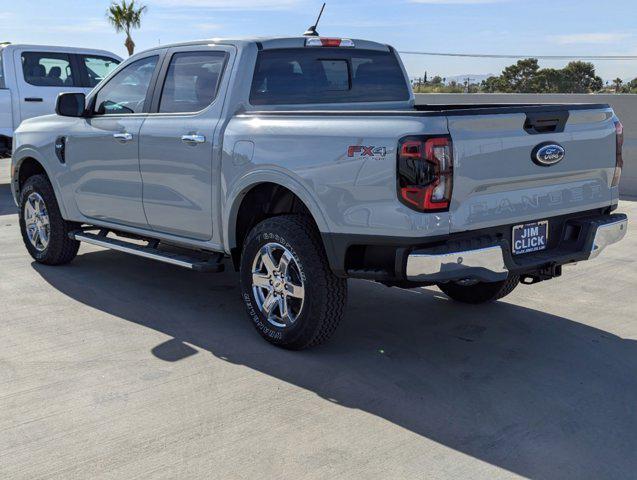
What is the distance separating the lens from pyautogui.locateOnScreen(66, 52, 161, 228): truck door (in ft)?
18.9

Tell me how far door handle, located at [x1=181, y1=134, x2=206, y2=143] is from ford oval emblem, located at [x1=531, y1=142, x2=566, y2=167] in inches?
81.1

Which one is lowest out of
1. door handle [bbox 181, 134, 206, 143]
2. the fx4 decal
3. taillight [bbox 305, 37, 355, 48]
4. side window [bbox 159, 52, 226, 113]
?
door handle [bbox 181, 134, 206, 143]

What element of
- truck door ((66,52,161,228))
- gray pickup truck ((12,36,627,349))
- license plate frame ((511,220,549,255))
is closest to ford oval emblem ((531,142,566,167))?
gray pickup truck ((12,36,627,349))

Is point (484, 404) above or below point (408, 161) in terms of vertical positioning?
below

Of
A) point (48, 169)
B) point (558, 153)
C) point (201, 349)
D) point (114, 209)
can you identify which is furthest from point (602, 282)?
point (48, 169)

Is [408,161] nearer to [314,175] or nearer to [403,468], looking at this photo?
[314,175]

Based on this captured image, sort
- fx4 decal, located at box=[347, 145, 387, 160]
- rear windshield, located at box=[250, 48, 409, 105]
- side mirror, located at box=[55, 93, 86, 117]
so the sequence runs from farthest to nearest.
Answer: side mirror, located at box=[55, 93, 86, 117] < rear windshield, located at box=[250, 48, 409, 105] < fx4 decal, located at box=[347, 145, 387, 160]

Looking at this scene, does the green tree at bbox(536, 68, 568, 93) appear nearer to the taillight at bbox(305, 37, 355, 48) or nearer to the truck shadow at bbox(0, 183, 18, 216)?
the truck shadow at bbox(0, 183, 18, 216)

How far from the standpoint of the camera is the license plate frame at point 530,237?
4.36 meters

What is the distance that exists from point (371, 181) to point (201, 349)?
154 cm

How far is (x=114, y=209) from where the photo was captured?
6070mm

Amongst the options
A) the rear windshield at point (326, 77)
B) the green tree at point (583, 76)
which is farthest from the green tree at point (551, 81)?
the rear windshield at point (326, 77)

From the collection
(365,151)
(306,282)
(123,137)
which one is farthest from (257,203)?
(123,137)

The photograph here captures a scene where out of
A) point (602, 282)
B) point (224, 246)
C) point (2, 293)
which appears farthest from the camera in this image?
point (602, 282)
